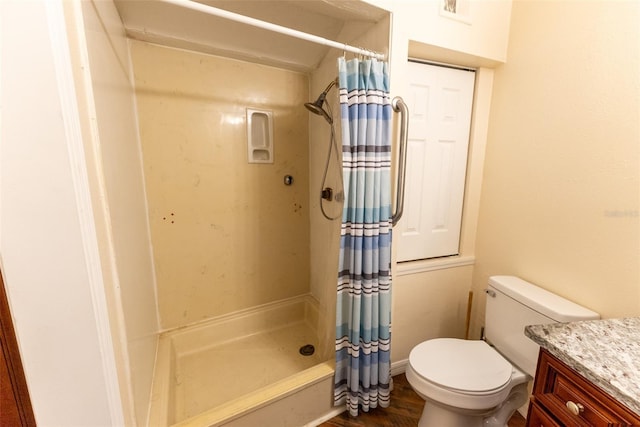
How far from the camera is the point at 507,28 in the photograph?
4.97 feet

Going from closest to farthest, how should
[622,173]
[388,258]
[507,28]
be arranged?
[622,173]
[388,258]
[507,28]

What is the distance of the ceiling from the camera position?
132cm

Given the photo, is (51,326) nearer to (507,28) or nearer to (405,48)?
(405,48)

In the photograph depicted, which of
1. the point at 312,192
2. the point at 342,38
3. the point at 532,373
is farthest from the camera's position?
the point at 312,192

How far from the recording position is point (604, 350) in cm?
76

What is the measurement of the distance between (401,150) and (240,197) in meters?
1.18

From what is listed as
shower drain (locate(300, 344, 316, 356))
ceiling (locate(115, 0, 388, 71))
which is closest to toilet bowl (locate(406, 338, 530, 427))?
shower drain (locate(300, 344, 316, 356))

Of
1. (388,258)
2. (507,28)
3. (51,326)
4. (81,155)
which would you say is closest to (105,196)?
(81,155)

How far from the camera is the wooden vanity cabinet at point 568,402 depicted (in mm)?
639

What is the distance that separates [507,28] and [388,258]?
1495 mm

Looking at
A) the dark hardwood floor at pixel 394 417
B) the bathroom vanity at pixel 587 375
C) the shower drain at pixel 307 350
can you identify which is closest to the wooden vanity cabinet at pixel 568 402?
the bathroom vanity at pixel 587 375

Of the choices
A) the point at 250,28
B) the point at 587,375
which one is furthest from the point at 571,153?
the point at 250,28

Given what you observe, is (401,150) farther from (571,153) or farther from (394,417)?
(394,417)

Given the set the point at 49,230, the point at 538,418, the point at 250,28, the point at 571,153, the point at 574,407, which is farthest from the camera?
the point at 250,28
